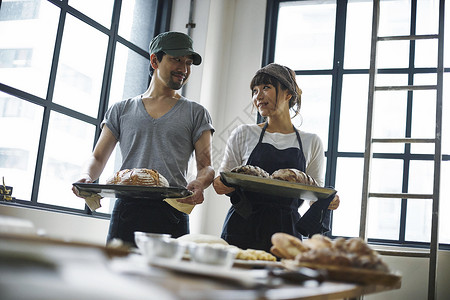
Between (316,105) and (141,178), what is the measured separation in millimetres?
3124

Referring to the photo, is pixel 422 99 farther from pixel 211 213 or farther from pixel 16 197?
pixel 16 197

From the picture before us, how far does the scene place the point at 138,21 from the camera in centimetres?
479

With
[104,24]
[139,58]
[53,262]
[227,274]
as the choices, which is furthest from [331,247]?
[139,58]

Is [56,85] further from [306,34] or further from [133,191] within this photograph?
[306,34]

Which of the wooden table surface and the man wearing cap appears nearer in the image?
the wooden table surface

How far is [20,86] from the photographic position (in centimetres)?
343

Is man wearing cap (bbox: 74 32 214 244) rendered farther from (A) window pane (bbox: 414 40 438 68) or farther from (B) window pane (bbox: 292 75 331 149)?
(A) window pane (bbox: 414 40 438 68)

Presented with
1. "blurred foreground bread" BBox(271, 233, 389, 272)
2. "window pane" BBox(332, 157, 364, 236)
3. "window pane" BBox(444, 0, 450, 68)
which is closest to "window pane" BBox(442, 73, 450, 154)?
"window pane" BBox(444, 0, 450, 68)

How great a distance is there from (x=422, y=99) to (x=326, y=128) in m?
0.85

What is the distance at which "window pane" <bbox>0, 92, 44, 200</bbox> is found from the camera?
3.28m

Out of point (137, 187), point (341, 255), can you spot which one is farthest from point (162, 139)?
point (341, 255)

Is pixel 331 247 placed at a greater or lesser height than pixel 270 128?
lesser

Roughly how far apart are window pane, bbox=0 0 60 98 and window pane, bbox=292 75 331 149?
230 cm

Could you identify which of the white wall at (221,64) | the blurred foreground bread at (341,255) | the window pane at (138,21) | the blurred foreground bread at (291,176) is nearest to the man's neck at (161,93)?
the blurred foreground bread at (291,176)
